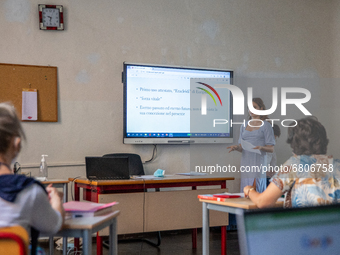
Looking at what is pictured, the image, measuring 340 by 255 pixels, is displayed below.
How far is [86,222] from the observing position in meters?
1.42

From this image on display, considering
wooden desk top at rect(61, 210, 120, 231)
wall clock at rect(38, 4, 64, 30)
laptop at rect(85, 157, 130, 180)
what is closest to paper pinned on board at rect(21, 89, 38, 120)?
wall clock at rect(38, 4, 64, 30)

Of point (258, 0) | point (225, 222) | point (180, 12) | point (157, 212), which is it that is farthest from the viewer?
point (258, 0)

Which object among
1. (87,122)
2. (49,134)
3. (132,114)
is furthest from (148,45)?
(49,134)

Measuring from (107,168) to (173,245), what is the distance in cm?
131

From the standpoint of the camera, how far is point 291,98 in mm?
5168

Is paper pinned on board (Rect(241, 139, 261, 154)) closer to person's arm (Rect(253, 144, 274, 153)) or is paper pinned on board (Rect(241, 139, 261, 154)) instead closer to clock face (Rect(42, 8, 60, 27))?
person's arm (Rect(253, 144, 274, 153))

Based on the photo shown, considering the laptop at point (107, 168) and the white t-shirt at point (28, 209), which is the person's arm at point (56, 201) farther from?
the laptop at point (107, 168)

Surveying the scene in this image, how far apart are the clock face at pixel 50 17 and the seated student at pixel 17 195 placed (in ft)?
9.39

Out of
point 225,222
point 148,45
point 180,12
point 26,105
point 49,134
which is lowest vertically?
point 225,222

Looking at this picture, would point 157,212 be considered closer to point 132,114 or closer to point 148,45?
point 132,114

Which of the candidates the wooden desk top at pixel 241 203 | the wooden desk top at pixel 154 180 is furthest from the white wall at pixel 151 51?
the wooden desk top at pixel 241 203

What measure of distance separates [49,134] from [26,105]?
0.39 m

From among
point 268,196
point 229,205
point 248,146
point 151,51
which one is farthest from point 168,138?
point 268,196

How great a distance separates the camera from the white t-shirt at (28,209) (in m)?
1.20
